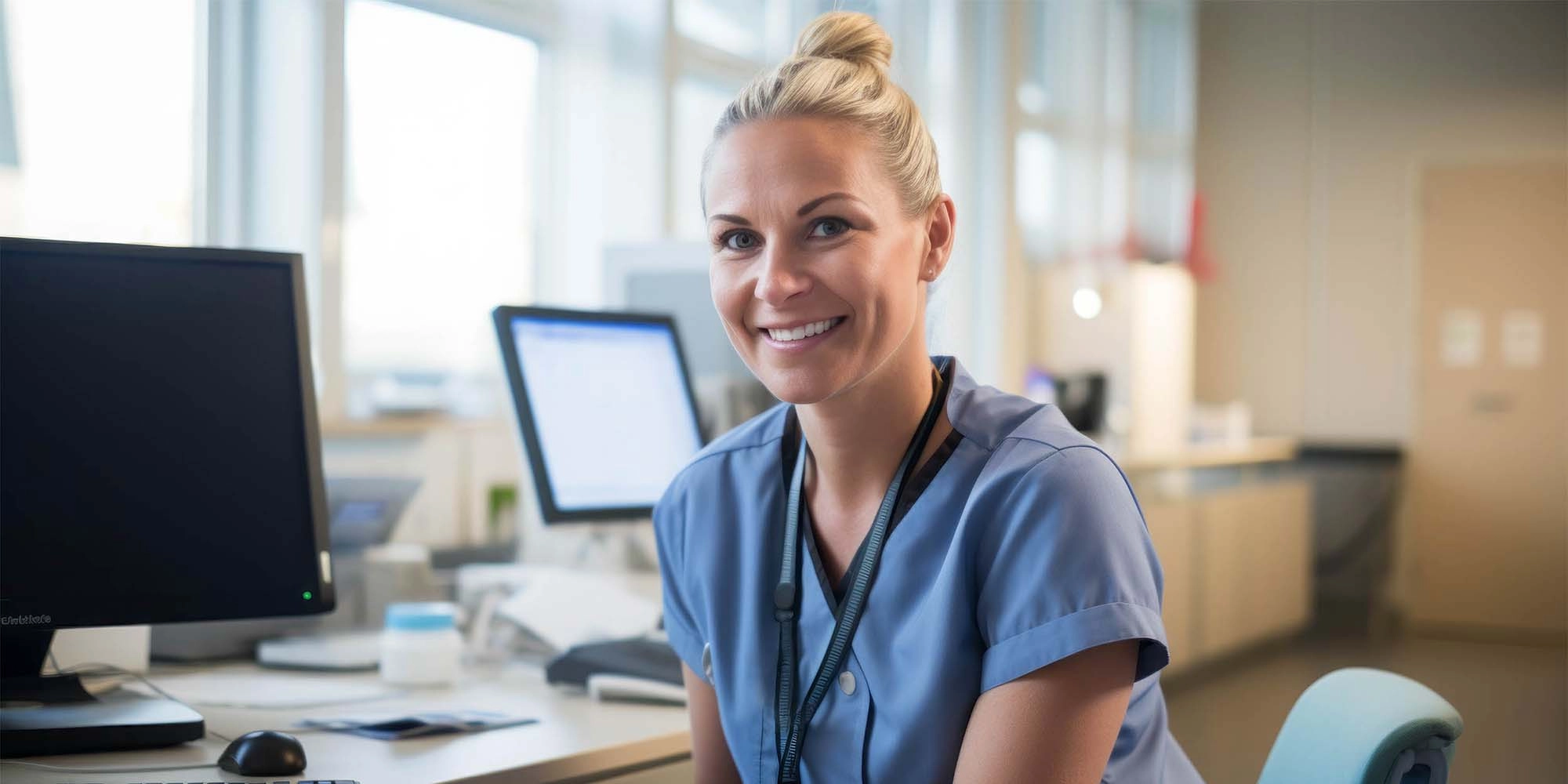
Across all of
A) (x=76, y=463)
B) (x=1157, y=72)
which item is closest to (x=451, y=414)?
(x=76, y=463)

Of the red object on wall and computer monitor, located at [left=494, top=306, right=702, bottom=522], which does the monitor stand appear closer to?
computer monitor, located at [left=494, top=306, right=702, bottom=522]

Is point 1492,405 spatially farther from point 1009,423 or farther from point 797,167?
point 797,167

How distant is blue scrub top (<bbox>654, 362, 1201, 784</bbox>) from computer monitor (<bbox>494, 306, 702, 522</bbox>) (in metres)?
0.46

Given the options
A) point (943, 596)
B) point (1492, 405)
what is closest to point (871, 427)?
point (943, 596)

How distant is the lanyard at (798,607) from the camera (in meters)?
1.19

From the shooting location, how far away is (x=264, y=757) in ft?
3.78

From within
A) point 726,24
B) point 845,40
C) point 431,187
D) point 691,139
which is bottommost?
point 845,40

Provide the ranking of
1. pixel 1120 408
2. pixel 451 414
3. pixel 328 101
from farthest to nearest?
pixel 1120 408, pixel 451 414, pixel 328 101

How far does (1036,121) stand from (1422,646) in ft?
9.29

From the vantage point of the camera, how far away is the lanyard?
3.92 ft

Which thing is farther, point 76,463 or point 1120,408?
point 1120,408

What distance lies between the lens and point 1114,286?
5.46 m

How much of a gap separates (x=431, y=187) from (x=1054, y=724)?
8.91 feet

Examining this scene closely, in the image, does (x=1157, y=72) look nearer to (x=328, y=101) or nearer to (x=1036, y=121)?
(x=1036, y=121)
